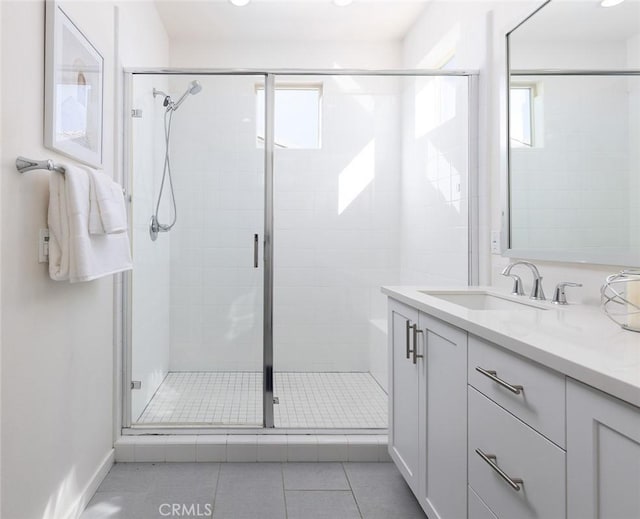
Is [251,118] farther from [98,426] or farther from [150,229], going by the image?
[98,426]

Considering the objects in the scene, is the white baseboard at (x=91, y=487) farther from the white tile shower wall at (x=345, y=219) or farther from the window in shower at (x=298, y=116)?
the window in shower at (x=298, y=116)

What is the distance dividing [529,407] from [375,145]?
2.19 metres

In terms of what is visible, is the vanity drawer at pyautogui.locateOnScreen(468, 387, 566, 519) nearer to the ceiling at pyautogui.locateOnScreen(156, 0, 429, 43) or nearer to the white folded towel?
the white folded towel

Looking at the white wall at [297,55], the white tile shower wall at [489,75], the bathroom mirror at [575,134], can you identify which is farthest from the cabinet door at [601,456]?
the white wall at [297,55]

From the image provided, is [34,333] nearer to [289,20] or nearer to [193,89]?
[193,89]

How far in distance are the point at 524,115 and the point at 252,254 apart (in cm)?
146

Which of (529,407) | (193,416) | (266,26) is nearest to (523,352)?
(529,407)

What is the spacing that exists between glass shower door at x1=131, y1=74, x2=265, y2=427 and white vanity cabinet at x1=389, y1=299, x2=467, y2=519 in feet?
2.85

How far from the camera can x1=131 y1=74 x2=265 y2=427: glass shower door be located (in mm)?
2393

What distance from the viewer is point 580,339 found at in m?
0.96

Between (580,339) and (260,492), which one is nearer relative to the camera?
(580,339)

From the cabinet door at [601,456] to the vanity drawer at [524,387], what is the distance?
35mm

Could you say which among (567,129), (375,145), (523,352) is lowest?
(523,352)

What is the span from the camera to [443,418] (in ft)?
4.58
